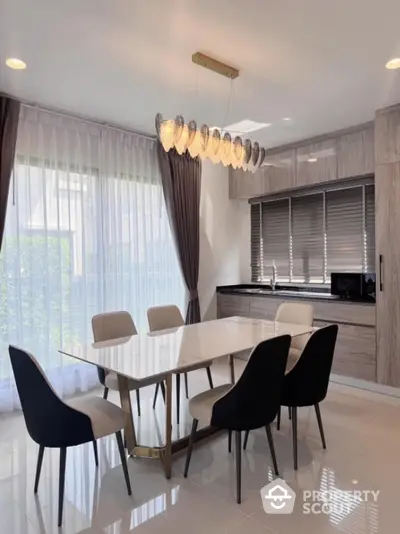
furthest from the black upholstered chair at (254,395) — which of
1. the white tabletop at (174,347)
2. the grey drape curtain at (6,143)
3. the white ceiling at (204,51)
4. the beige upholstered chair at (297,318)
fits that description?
the grey drape curtain at (6,143)

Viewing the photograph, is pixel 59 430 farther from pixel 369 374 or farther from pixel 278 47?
pixel 369 374

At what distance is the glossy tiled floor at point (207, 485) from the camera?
1909 millimetres

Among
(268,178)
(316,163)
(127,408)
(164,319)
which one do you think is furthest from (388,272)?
(127,408)

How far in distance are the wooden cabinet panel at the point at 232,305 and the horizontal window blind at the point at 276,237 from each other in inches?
26.5

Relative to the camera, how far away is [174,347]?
2.58 metres

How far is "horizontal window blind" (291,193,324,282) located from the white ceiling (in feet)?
3.95

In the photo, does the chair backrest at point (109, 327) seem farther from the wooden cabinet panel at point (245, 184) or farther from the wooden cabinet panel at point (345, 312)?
the wooden cabinet panel at point (245, 184)

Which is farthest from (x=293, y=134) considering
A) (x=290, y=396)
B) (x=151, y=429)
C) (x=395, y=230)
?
(x=151, y=429)

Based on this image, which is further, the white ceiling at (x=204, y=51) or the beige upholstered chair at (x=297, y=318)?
the beige upholstered chair at (x=297, y=318)

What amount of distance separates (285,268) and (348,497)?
332 centimetres

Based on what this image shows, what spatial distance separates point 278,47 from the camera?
2564 millimetres
